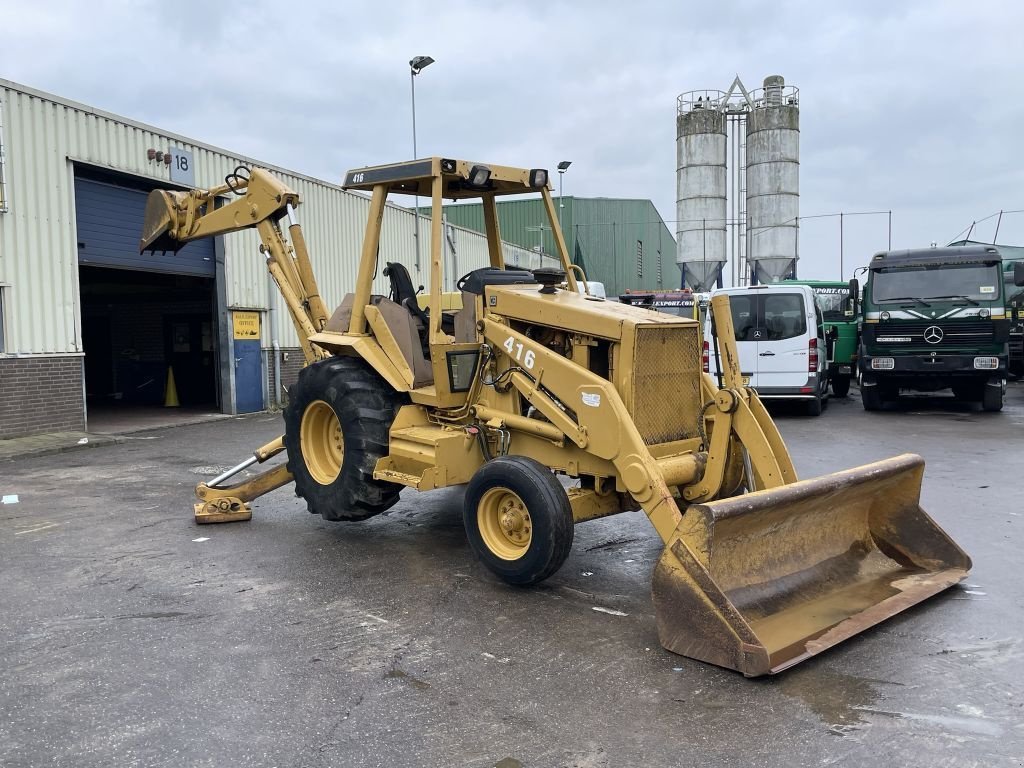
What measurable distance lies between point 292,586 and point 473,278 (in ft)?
8.04

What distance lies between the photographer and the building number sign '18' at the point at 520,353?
5.40m

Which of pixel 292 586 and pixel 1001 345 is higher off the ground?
pixel 1001 345

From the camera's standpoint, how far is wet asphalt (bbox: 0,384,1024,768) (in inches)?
130

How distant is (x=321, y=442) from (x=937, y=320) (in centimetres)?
1143

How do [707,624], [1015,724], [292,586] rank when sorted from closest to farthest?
[1015,724] → [707,624] → [292,586]

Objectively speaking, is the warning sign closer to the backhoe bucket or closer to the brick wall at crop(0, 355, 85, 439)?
the brick wall at crop(0, 355, 85, 439)

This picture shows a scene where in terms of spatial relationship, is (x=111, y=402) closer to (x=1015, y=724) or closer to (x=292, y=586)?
(x=292, y=586)

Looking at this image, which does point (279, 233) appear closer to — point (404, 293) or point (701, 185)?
point (404, 293)

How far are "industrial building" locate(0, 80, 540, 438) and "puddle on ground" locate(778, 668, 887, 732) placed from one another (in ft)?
38.7

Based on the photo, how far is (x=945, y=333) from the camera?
551 inches

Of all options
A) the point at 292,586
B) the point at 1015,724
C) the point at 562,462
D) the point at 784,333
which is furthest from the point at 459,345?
the point at 784,333

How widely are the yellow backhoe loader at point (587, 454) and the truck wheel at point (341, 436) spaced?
15mm

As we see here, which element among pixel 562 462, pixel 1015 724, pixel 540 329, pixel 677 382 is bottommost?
pixel 1015 724

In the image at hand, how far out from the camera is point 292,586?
5348 millimetres
